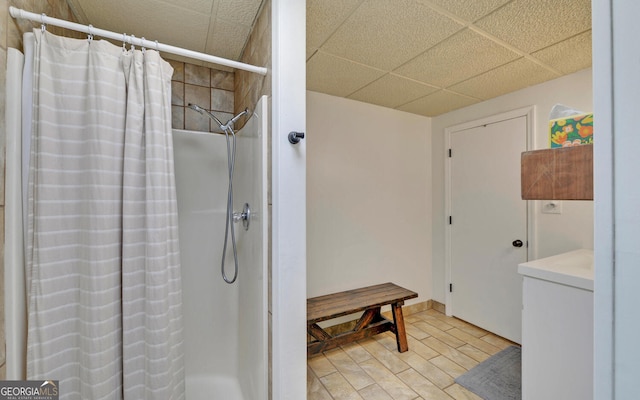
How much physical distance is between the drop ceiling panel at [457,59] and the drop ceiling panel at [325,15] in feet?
2.25

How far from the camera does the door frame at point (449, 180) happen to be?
7.27 ft

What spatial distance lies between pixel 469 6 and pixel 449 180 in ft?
6.12

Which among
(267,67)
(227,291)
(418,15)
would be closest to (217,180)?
(227,291)

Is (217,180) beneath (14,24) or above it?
beneath

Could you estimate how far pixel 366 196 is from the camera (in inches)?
103

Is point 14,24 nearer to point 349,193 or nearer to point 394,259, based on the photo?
point 349,193

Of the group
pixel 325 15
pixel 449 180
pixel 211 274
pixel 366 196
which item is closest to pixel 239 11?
pixel 325 15

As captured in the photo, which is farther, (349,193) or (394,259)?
(394,259)

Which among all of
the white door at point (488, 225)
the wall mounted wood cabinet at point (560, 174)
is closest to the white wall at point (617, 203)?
the wall mounted wood cabinet at point (560, 174)

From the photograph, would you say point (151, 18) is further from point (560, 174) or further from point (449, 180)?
point (449, 180)

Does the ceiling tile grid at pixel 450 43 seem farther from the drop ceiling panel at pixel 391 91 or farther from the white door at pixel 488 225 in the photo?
the white door at pixel 488 225

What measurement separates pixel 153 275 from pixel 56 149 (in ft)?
1.89

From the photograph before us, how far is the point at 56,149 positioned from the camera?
911mm

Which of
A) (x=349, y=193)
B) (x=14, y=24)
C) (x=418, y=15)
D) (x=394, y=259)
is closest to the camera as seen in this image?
(x=14, y=24)
